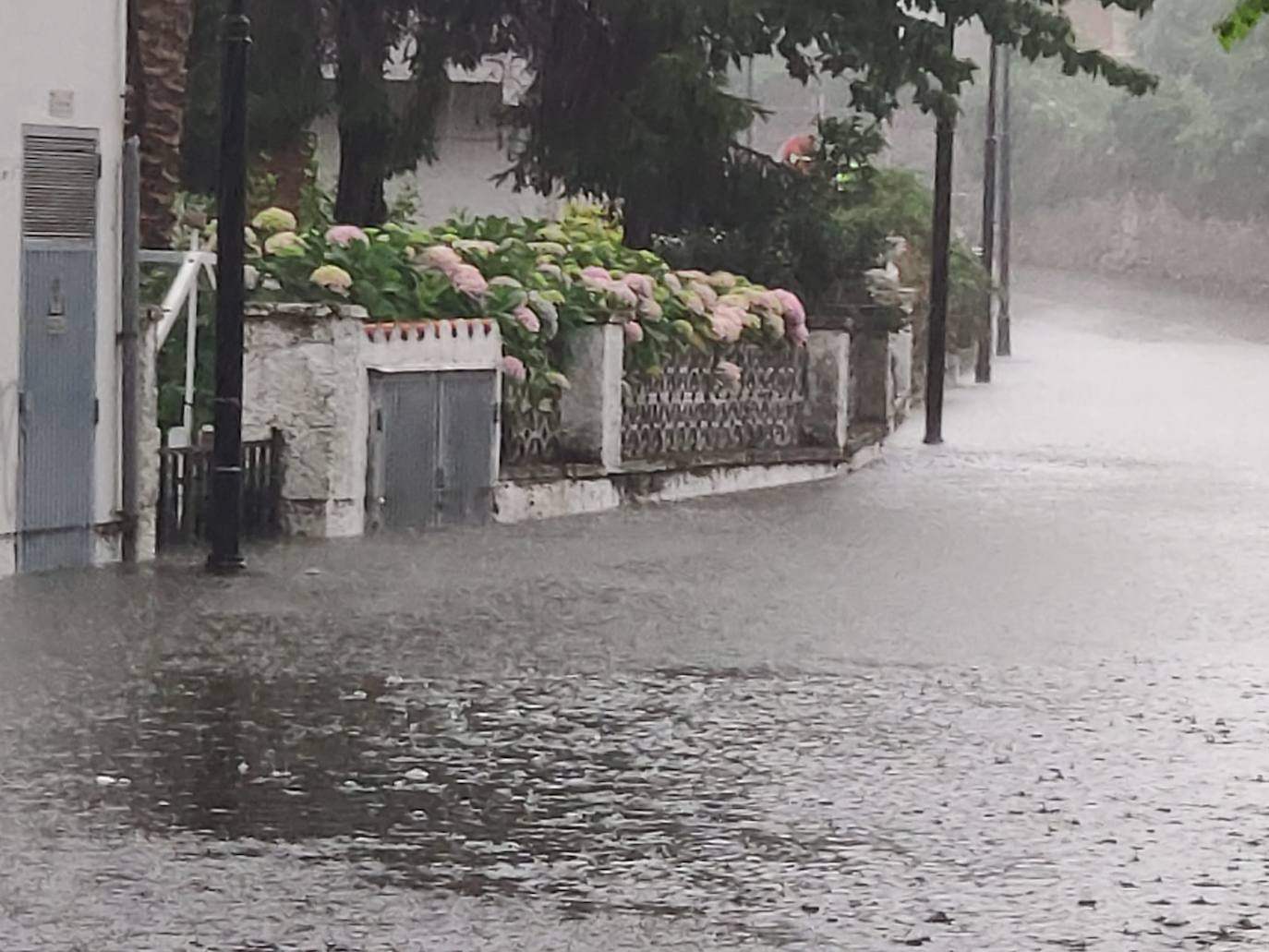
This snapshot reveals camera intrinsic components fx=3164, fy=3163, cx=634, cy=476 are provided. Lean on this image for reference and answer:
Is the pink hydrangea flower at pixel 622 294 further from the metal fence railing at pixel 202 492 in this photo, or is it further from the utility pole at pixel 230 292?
the utility pole at pixel 230 292

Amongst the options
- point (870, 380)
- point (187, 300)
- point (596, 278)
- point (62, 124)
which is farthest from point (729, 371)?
point (62, 124)

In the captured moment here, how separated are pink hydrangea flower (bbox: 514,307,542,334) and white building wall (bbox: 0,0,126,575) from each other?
4937 mm

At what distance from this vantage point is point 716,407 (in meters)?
25.5

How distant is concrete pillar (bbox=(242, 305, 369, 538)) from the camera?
1938 centimetres

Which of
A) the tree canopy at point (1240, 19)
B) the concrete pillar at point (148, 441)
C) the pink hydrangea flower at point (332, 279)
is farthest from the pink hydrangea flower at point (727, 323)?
the tree canopy at point (1240, 19)

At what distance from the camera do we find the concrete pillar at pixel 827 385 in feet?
89.8

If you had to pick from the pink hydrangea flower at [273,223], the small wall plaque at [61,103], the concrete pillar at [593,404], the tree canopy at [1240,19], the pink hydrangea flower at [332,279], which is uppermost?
the small wall plaque at [61,103]

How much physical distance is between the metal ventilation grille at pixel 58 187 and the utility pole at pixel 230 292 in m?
0.73

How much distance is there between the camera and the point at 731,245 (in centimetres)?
3036

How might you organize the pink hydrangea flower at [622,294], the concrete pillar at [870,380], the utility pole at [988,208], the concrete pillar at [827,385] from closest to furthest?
1. the pink hydrangea flower at [622,294]
2. the concrete pillar at [827,385]
3. the concrete pillar at [870,380]
4. the utility pole at [988,208]

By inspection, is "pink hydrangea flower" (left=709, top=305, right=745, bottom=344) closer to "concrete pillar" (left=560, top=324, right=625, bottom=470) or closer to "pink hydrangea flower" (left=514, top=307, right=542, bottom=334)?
"concrete pillar" (left=560, top=324, right=625, bottom=470)

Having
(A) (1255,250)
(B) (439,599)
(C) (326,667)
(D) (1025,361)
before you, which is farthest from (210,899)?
(A) (1255,250)

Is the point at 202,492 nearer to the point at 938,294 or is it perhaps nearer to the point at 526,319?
the point at 526,319

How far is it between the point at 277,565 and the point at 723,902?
30.5 ft
